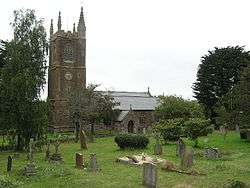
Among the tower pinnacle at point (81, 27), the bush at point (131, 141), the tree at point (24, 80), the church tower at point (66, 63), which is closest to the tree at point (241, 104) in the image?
the bush at point (131, 141)

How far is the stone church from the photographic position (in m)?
60.9

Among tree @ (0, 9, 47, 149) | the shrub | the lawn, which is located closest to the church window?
tree @ (0, 9, 47, 149)

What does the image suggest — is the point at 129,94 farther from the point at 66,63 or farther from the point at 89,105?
the point at 89,105

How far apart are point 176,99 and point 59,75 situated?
77.6ft

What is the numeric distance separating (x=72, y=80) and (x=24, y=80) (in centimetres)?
3145

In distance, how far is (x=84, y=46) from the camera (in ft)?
214

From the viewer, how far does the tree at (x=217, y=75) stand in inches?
2303

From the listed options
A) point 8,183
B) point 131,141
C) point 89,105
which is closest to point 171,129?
point 131,141

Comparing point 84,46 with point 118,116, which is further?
point 84,46

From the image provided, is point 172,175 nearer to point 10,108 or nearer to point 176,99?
point 10,108

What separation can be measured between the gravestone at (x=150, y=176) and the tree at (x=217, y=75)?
141 feet

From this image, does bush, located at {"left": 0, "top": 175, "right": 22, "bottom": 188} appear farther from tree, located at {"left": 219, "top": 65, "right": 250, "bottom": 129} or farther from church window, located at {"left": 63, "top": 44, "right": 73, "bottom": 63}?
church window, located at {"left": 63, "top": 44, "right": 73, "bottom": 63}

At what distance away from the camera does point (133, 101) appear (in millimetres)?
65812

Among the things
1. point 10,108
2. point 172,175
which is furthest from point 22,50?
point 172,175
